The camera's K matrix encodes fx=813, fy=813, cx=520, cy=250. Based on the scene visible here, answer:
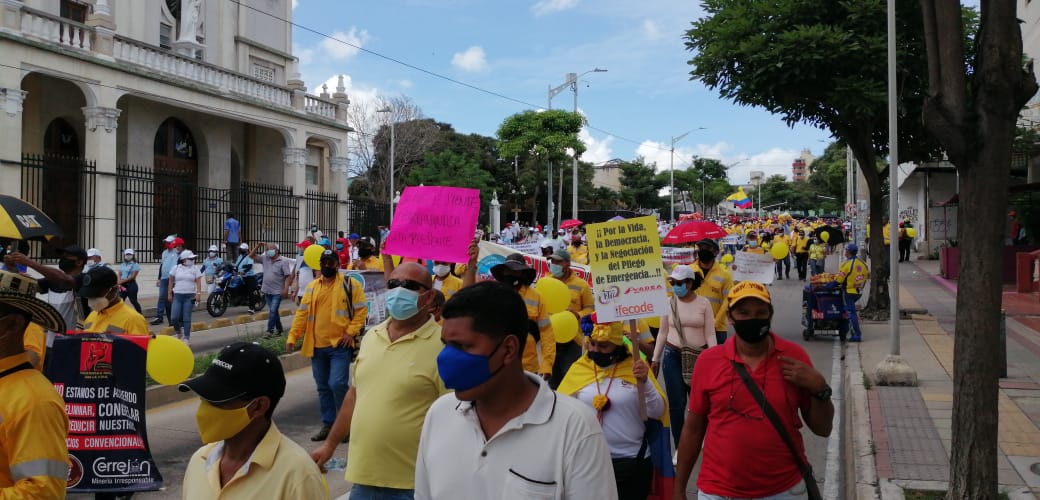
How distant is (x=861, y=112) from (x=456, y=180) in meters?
29.1

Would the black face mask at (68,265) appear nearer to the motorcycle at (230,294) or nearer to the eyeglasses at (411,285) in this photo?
the eyeglasses at (411,285)

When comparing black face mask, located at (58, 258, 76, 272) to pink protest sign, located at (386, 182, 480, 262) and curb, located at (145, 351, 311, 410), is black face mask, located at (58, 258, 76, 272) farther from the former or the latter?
pink protest sign, located at (386, 182, 480, 262)

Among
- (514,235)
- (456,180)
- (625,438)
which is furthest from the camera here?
(456,180)

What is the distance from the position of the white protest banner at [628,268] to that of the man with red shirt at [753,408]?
1282mm

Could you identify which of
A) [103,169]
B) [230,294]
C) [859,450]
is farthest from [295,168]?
[859,450]

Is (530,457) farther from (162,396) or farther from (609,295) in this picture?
(162,396)

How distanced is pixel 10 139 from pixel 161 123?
7.27 meters

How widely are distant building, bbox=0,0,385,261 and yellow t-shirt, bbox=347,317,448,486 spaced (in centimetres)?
1910

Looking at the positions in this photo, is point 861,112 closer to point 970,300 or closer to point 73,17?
point 970,300

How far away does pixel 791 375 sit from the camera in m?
3.65

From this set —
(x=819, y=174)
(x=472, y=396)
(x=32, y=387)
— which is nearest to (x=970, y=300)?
(x=472, y=396)

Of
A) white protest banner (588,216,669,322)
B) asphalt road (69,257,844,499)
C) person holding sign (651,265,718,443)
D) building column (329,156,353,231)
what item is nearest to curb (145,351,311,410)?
asphalt road (69,257,844,499)

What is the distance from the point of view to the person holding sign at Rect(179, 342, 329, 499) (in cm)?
273

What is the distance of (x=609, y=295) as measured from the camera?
17.4 ft
